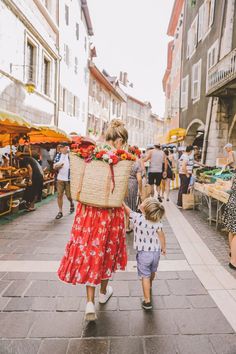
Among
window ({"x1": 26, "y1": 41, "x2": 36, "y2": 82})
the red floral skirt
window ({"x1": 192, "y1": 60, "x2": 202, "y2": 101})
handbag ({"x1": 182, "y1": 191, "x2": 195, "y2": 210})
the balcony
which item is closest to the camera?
the red floral skirt

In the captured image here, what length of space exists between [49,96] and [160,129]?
6198cm

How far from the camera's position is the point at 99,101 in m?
32.7

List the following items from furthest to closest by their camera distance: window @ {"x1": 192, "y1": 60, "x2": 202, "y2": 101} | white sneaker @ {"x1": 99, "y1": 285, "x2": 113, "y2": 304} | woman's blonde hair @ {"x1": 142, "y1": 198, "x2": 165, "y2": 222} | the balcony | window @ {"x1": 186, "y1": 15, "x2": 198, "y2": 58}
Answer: window @ {"x1": 186, "y1": 15, "x2": 198, "y2": 58}
window @ {"x1": 192, "y1": 60, "x2": 202, "y2": 101}
the balcony
white sneaker @ {"x1": 99, "y1": 285, "x2": 113, "y2": 304}
woman's blonde hair @ {"x1": 142, "y1": 198, "x2": 165, "y2": 222}

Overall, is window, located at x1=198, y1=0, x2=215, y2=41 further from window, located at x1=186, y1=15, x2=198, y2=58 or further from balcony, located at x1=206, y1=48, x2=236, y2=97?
balcony, located at x1=206, y1=48, x2=236, y2=97

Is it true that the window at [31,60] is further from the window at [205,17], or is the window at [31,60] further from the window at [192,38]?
the window at [192,38]

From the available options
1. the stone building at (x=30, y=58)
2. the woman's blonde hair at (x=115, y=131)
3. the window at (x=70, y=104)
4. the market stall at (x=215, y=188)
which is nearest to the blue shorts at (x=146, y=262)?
the woman's blonde hair at (x=115, y=131)

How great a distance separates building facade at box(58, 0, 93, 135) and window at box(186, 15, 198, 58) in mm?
7321

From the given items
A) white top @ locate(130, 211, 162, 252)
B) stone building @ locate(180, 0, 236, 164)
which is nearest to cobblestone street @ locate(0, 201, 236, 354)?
white top @ locate(130, 211, 162, 252)

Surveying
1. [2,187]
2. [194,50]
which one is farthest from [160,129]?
[2,187]

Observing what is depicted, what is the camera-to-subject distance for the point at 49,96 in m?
17.9

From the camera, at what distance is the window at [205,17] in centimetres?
1530

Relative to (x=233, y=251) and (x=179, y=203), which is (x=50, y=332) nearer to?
(x=233, y=251)

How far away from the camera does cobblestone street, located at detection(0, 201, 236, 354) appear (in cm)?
278

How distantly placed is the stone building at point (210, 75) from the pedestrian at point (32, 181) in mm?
6237
